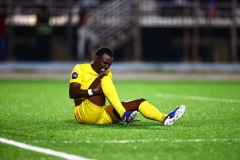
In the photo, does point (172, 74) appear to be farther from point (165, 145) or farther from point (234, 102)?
point (165, 145)

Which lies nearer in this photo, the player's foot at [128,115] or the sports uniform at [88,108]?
the player's foot at [128,115]

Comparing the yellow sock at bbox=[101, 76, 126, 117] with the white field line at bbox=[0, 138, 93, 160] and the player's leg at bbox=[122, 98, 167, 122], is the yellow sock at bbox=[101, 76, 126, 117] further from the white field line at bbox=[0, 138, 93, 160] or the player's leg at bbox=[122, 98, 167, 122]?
the white field line at bbox=[0, 138, 93, 160]

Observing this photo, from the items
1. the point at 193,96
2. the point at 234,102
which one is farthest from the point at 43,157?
the point at 193,96

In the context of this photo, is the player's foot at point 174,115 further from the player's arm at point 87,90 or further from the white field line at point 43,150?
the white field line at point 43,150

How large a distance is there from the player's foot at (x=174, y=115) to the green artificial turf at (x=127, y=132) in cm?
10

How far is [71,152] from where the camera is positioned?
754cm

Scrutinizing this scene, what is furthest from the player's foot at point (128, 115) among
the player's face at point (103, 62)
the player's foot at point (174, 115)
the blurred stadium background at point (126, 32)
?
the blurred stadium background at point (126, 32)

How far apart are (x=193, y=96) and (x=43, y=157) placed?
10227 millimetres

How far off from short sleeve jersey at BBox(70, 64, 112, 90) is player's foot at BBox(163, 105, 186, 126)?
1028mm

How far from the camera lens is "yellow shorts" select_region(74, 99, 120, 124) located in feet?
33.1

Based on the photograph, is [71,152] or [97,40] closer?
[71,152]

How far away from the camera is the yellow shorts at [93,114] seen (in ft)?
33.1

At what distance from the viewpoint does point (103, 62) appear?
33.0 feet

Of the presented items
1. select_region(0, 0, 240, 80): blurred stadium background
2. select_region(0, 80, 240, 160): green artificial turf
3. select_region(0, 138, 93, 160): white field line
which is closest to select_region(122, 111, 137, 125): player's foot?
select_region(0, 80, 240, 160): green artificial turf
